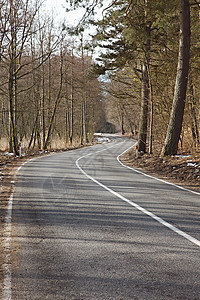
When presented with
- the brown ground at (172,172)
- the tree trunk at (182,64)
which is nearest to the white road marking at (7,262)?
the brown ground at (172,172)

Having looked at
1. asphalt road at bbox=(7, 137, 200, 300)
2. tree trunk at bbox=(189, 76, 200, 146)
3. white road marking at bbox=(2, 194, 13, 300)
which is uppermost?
tree trunk at bbox=(189, 76, 200, 146)

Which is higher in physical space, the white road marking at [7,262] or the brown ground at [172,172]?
the brown ground at [172,172]

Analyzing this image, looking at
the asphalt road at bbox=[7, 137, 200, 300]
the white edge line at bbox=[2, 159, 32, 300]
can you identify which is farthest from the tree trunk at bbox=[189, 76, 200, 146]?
the white edge line at bbox=[2, 159, 32, 300]

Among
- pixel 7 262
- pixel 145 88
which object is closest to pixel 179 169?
pixel 145 88

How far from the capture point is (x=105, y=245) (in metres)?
4.60

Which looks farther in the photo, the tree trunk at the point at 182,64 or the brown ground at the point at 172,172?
the tree trunk at the point at 182,64

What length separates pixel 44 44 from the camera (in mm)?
29234

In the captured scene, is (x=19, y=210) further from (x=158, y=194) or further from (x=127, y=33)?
(x=127, y=33)

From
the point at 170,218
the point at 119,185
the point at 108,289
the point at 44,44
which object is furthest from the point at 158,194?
the point at 44,44

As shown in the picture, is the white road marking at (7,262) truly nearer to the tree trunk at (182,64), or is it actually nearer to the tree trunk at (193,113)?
the tree trunk at (182,64)

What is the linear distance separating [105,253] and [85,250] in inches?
12.4

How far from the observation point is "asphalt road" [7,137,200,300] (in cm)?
329

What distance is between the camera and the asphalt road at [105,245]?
329 centimetres

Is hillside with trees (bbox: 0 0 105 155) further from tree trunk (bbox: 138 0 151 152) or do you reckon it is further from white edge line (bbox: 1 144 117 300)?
white edge line (bbox: 1 144 117 300)
